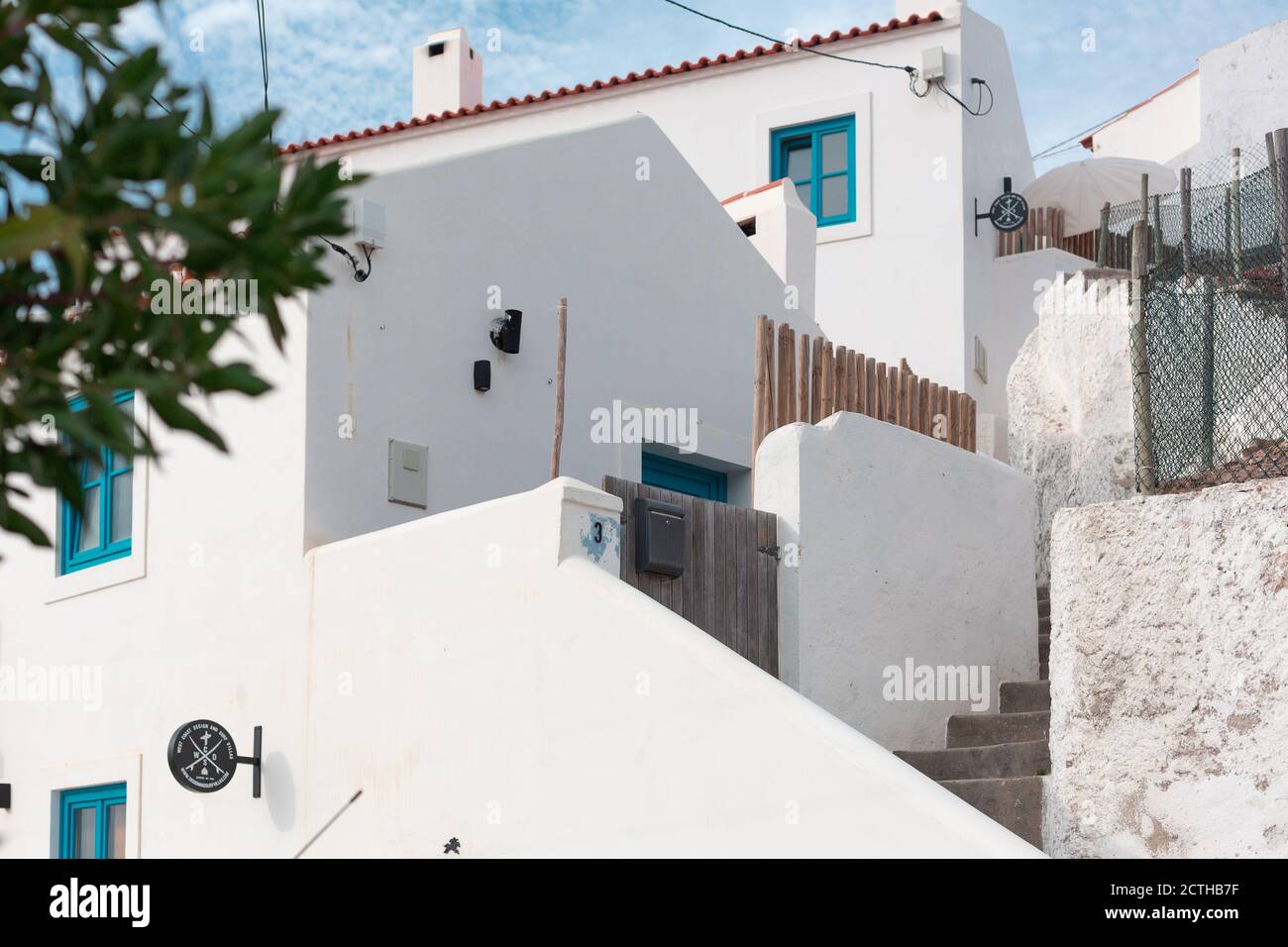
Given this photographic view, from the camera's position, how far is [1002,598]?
33.3ft

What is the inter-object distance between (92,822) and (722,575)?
13.7ft

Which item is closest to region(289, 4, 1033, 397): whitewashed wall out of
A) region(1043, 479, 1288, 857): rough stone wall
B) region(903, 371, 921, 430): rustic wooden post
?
region(903, 371, 921, 430): rustic wooden post

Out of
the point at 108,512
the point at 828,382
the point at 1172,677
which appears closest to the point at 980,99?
the point at 828,382

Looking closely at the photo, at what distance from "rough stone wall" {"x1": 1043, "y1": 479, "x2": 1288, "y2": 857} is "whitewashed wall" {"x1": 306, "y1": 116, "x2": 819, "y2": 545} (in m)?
3.91

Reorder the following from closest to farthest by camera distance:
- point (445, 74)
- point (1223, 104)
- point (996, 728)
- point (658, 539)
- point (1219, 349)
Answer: point (1219, 349)
point (658, 539)
point (996, 728)
point (445, 74)
point (1223, 104)

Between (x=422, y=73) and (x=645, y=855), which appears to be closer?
(x=645, y=855)

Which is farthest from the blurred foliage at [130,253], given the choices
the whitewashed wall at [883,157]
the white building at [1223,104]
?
the white building at [1223,104]

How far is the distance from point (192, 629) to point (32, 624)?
1.80m

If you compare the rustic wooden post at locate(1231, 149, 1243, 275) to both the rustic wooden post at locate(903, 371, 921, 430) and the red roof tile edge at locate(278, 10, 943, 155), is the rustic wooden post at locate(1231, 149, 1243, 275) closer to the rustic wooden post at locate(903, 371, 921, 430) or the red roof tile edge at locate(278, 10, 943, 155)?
the rustic wooden post at locate(903, 371, 921, 430)

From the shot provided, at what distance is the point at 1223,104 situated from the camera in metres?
22.0

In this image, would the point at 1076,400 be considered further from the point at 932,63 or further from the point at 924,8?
the point at 924,8

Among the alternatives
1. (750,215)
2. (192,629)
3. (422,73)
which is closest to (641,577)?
(192,629)

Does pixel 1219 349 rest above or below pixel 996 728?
above
